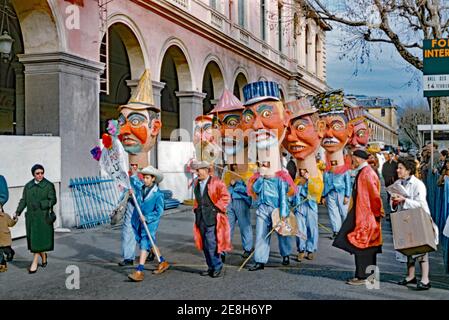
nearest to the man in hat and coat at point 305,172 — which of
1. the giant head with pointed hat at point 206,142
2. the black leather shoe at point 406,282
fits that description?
the black leather shoe at point 406,282

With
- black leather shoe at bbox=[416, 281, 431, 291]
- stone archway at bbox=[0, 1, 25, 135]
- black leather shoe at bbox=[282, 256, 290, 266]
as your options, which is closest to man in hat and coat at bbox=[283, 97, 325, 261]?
black leather shoe at bbox=[282, 256, 290, 266]

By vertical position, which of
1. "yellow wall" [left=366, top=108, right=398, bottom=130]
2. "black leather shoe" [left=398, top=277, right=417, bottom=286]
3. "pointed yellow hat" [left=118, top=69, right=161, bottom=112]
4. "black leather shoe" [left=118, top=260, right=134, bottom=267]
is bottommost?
"black leather shoe" [left=398, top=277, right=417, bottom=286]

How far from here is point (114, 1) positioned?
14.3 metres

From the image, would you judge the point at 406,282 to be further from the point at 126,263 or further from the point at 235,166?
the point at 126,263

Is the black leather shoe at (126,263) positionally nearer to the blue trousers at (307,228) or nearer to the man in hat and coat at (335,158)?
the blue trousers at (307,228)

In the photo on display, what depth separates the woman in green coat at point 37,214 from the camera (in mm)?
7793

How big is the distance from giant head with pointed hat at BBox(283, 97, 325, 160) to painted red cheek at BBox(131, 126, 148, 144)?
8.02 ft

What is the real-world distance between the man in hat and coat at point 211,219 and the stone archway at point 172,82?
11.1 metres

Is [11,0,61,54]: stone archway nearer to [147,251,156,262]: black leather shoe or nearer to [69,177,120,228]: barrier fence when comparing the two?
[69,177,120,228]: barrier fence

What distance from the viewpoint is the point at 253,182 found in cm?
826

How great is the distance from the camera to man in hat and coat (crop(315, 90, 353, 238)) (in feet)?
34.6

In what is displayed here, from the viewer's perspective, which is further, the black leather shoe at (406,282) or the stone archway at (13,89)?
the stone archway at (13,89)

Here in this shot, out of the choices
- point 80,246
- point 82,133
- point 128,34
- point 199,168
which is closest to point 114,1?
point 128,34

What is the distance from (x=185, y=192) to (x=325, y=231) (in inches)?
254
